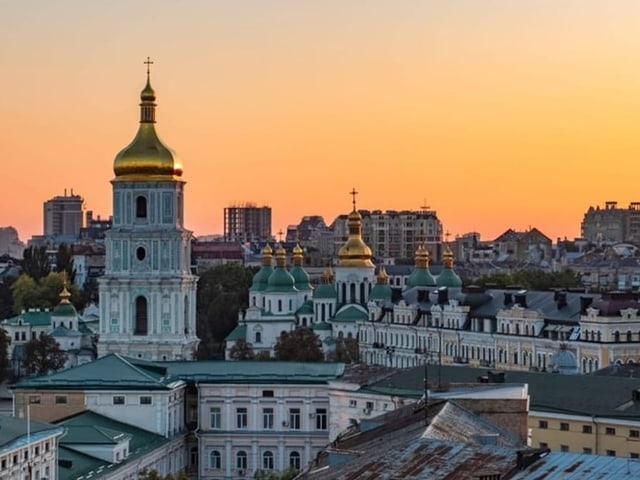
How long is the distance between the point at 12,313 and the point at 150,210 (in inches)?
1963

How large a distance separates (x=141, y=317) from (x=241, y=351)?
13636mm

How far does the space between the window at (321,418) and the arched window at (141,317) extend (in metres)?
22.7

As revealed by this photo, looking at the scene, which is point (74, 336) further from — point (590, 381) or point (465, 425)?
point (465, 425)

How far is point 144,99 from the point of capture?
322ft

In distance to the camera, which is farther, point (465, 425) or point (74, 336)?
point (74, 336)

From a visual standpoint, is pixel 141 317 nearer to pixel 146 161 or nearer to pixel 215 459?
pixel 146 161

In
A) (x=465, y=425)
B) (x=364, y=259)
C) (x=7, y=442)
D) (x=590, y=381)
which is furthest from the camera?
(x=364, y=259)

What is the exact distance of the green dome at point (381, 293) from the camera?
114812mm

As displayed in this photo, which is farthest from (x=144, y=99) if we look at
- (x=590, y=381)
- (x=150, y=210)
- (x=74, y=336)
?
(x=590, y=381)

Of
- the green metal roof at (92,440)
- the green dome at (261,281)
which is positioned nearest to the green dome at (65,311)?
the green dome at (261,281)

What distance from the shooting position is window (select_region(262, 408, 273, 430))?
72.6m

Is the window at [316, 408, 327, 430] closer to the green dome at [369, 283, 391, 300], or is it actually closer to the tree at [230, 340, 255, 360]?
the tree at [230, 340, 255, 360]

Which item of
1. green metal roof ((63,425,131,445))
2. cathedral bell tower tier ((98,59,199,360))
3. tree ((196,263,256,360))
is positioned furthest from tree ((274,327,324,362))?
green metal roof ((63,425,131,445))

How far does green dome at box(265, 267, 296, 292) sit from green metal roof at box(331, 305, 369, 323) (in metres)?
5.03
